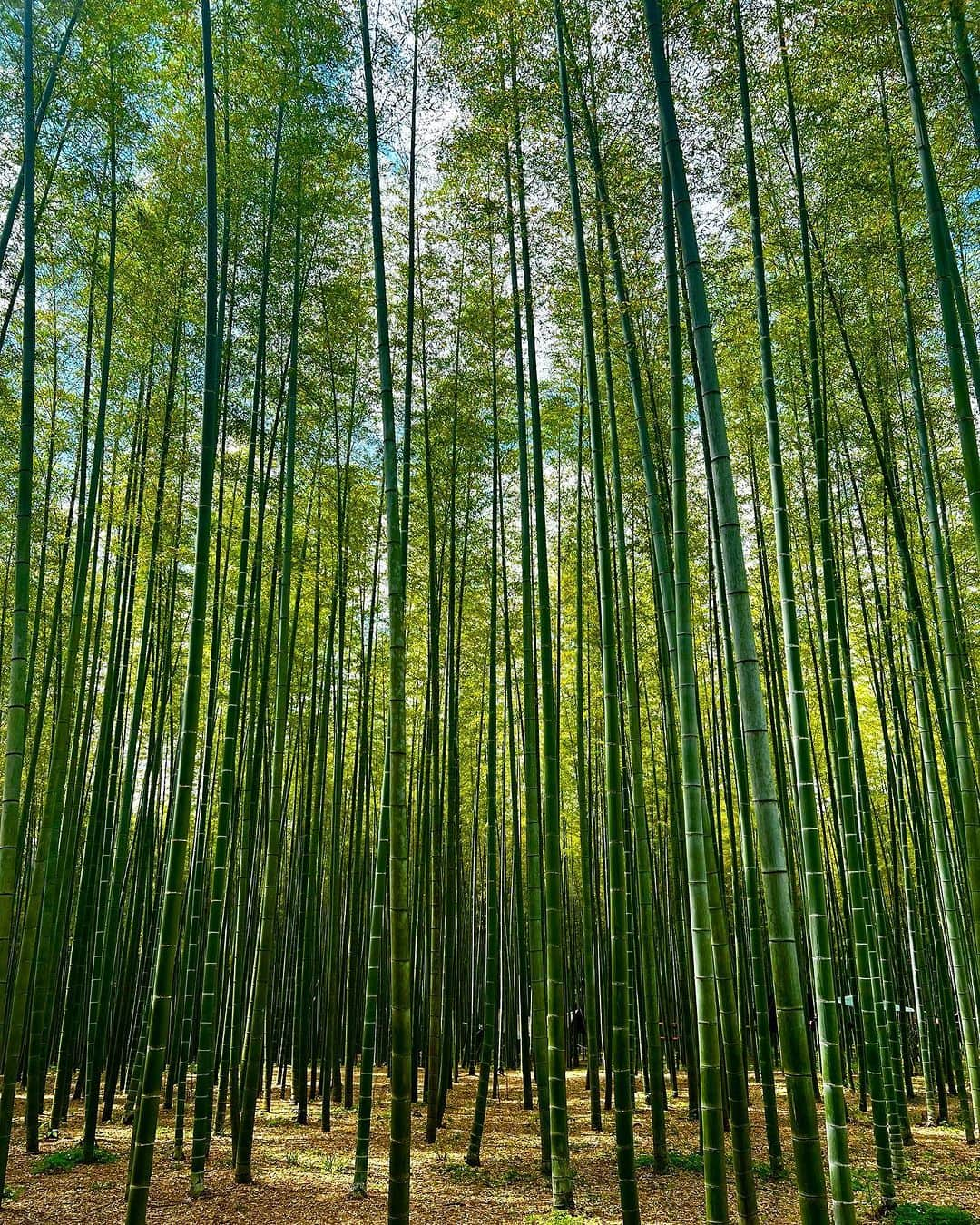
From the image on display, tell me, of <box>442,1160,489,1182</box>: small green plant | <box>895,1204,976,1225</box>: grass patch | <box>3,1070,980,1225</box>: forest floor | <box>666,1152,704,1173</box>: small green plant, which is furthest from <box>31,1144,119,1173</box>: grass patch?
<box>895,1204,976,1225</box>: grass patch

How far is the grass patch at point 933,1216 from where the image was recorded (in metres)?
4.12

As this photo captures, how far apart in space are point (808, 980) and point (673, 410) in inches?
422

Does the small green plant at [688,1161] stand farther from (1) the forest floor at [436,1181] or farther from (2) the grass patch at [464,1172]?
(2) the grass patch at [464,1172]

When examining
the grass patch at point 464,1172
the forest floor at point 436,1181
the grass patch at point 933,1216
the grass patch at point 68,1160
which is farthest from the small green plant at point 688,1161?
the grass patch at point 68,1160

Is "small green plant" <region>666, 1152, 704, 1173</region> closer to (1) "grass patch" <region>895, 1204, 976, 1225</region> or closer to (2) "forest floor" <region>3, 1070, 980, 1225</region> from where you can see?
(2) "forest floor" <region>3, 1070, 980, 1225</region>

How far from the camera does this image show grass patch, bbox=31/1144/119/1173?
5.19m

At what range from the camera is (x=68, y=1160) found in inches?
211

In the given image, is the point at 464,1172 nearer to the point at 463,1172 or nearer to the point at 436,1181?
the point at 463,1172

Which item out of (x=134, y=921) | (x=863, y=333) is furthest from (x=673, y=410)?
(x=134, y=921)

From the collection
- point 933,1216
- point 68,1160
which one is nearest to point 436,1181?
point 68,1160

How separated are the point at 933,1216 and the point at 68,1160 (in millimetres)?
5125

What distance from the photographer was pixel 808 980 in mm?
11477

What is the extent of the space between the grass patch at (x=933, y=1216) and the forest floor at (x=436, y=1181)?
0.01 meters

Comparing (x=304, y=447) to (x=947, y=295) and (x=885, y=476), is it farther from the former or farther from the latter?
(x=947, y=295)
